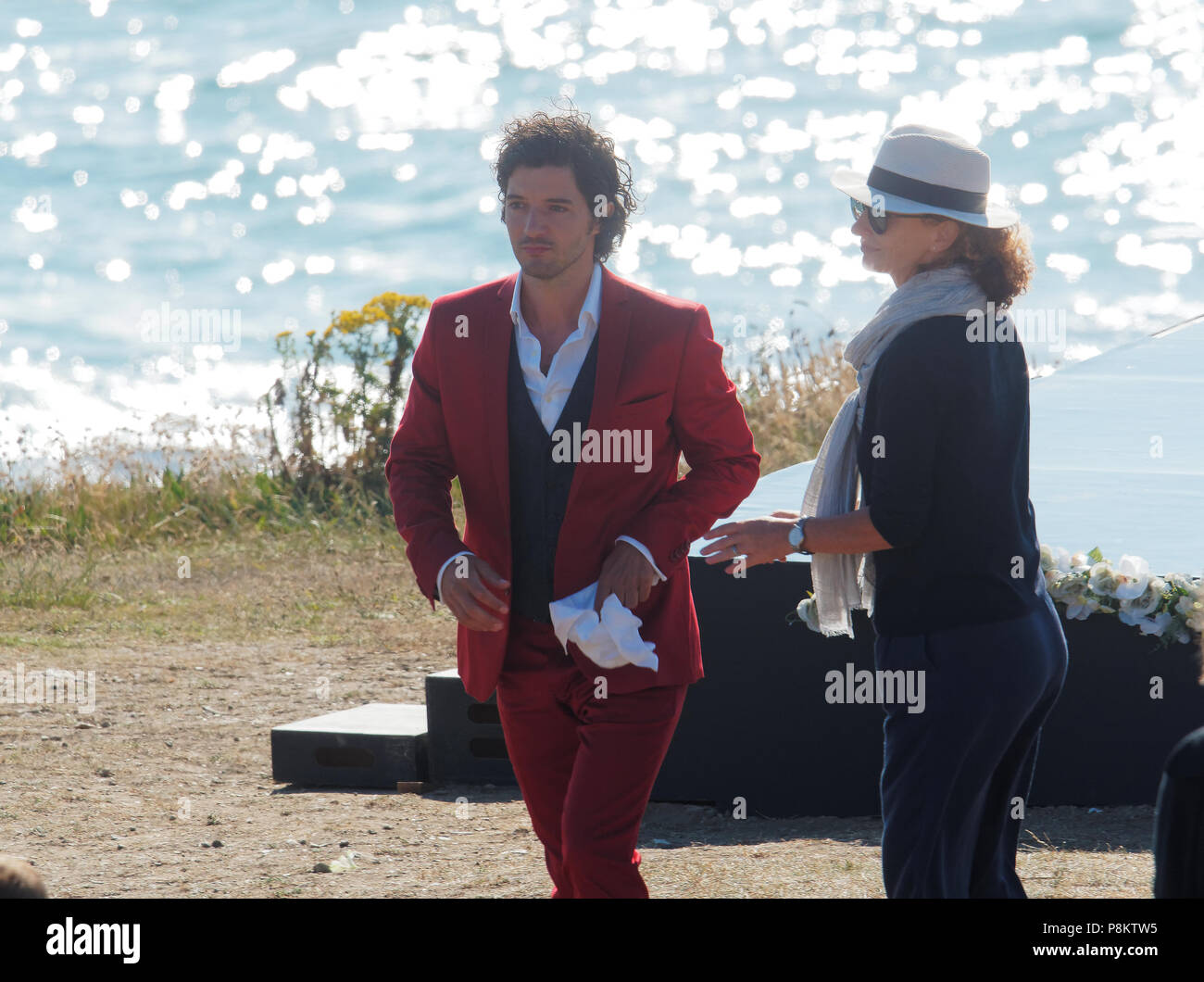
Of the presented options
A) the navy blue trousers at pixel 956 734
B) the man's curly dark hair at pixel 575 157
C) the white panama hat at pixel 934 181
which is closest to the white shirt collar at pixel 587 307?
the man's curly dark hair at pixel 575 157

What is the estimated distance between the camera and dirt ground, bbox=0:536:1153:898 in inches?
197

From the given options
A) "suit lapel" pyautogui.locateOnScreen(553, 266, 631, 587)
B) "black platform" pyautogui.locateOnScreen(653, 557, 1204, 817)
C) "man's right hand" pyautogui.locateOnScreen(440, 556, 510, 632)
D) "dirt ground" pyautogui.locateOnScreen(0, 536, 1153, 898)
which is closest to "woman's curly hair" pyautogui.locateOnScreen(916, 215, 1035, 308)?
"suit lapel" pyautogui.locateOnScreen(553, 266, 631, 587)

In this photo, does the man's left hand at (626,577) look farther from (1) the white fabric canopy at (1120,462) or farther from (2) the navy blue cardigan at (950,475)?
(1) the white fabric canopy at (1120,462)

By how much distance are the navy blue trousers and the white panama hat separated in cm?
81

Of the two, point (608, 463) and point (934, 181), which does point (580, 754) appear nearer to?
point (608, 463)

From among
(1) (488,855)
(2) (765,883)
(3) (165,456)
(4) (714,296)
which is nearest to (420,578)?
(2) (765,883)

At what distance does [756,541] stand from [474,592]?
1.94 ft

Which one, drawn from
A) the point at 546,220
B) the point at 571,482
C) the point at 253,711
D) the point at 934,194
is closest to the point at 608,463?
the point at 571,482

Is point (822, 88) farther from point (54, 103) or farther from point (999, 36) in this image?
point (54, 103)

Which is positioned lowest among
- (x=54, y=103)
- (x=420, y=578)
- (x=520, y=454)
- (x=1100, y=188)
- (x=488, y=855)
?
(x=488, y=855)

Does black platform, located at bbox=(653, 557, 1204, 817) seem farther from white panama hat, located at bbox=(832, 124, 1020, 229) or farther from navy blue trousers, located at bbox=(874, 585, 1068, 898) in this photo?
white panama hat, located at bbox=(832, 124, 1020, 229)

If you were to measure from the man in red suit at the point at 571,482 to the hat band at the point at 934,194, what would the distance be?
55 centimetres
